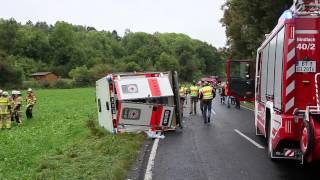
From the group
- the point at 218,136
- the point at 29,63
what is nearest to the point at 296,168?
the point at 218,136

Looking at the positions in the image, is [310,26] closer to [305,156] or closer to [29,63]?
[305,156]

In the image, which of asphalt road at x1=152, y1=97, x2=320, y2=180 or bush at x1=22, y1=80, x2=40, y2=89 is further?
bush at x1=22, y1=80, x2=40, y2=89

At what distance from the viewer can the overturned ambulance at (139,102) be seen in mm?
17781

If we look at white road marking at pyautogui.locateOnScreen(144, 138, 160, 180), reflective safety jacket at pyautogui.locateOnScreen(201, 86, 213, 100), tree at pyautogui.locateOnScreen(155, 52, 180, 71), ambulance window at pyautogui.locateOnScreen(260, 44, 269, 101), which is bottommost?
white road marking at pyautogui.locateOnScreen(144, 138, 160, 180)

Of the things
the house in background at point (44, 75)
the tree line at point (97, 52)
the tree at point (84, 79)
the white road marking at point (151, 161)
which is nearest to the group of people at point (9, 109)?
the white road marking at point (151, 161)

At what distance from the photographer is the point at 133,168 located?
11531mm

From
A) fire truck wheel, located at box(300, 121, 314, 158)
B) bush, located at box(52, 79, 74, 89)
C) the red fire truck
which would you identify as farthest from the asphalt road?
bush, located at box(52, 79, 74, 89)

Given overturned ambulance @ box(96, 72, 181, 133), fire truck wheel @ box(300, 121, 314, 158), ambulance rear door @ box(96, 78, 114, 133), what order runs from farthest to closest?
ambulance rear door @ box(96, 78, 114, 133) < overturned ambulance @ box(96, 72, 181, 133) < fire truck wheel @ box(300, 121, 314, 158)

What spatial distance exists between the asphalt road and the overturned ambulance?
0.80 m

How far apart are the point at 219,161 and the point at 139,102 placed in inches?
256

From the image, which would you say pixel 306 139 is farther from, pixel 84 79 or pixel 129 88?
pixel 84 79

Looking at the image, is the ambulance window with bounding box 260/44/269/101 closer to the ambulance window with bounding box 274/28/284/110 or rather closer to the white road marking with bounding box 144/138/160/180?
the ambulance window with bounding box 274/28/284/110

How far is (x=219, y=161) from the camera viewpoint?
12070 mm

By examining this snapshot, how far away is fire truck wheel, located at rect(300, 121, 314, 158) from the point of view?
338 inches
